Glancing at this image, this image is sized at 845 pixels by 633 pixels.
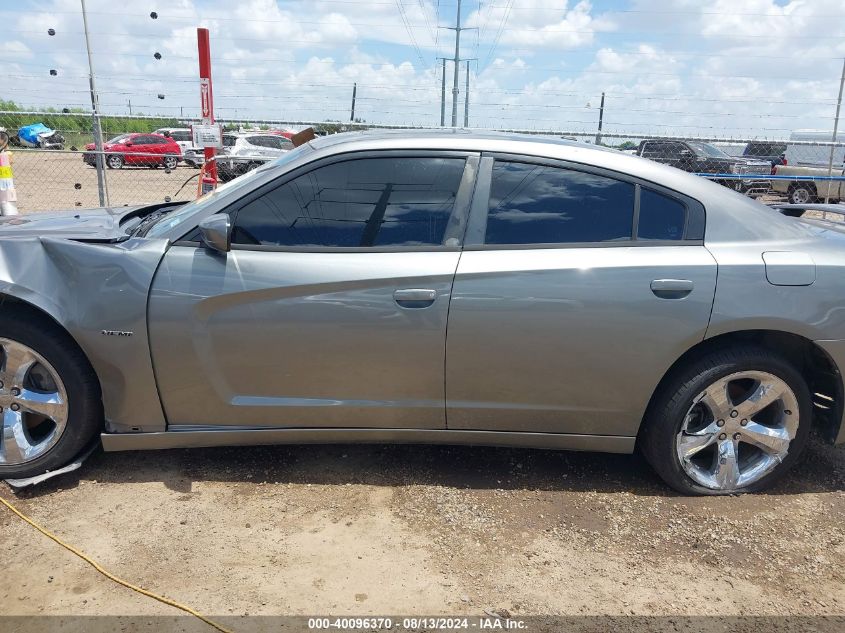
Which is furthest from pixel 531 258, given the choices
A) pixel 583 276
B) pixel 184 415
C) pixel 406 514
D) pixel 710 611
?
pixel 184 415

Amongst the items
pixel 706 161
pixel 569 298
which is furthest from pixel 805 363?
pixel 706 161

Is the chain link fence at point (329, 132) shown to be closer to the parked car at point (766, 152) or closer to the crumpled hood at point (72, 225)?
the parked car at point (766, 152)

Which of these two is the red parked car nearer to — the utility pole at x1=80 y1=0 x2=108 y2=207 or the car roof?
the utility pole at x1=80 y1=0 x2=108 y2=207

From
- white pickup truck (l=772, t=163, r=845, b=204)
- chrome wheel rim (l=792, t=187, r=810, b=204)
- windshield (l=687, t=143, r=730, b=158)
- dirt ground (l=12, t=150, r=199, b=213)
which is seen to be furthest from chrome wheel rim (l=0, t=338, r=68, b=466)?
chrome wheel rim (l=792, t=187, r=810, b=204)

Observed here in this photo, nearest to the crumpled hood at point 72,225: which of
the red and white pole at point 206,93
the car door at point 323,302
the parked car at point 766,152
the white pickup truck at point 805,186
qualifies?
the car door at point 323,302

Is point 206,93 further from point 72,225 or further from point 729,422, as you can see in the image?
point 729,422

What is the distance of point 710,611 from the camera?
2.47 metres

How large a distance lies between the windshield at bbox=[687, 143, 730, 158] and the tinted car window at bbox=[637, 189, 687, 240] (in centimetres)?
1447

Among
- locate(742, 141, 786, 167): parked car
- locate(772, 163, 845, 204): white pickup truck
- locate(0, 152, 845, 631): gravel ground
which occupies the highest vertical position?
locate(742, 141, 786, 167): parked car

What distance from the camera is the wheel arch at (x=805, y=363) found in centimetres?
305

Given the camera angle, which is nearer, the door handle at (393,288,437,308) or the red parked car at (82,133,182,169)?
the door handle at (393,288,437,308)

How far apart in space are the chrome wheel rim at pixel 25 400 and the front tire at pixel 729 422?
2807mm

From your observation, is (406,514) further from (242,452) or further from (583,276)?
(583,276)

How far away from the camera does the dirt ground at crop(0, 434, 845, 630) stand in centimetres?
247
